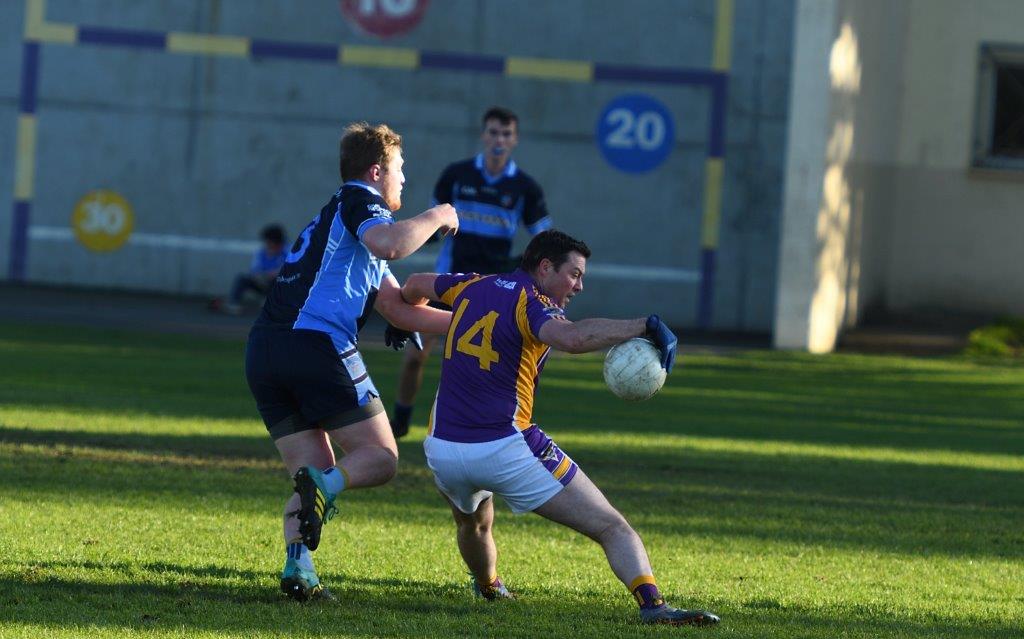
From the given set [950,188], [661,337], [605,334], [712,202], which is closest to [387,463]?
[605,334]

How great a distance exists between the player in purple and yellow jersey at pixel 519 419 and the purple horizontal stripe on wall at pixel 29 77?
1924cm

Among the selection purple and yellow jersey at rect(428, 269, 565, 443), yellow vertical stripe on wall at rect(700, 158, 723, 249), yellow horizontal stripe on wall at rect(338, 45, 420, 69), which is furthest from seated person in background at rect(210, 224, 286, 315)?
purple and yellow jersey at rect(428, 269, 565, 443)

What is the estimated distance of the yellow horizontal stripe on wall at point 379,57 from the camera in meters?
23.3

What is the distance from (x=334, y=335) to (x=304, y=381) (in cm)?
23

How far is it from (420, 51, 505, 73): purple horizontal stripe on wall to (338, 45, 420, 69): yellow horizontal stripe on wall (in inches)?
6.5

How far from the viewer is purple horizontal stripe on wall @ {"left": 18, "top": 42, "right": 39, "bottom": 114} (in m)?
23.7

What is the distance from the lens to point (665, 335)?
5711 millimetres

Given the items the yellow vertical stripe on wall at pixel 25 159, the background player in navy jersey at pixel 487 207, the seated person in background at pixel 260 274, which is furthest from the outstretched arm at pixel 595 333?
the yellow vertical stripe on wall at pixel 25 159

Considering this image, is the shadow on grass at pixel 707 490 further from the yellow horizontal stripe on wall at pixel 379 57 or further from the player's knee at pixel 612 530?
the yellow horizontal stripe on wall at pixel 379 57

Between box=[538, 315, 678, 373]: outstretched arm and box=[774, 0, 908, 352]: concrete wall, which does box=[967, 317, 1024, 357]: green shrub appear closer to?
box=[774, 0, 908, 352]: concrete wall

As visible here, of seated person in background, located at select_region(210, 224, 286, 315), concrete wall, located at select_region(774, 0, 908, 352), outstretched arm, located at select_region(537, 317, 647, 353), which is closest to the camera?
outstretched arm, located at select_region(537, 317, 647, 353)

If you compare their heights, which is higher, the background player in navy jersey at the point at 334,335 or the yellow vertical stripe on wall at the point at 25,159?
the yellow vertical stripe on wall at the point at 25,159

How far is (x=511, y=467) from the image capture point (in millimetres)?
5945

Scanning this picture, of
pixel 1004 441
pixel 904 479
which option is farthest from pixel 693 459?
pixel 1004 441
